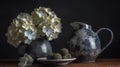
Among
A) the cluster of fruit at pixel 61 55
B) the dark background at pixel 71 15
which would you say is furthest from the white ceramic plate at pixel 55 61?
the dark background at pixel 71 15

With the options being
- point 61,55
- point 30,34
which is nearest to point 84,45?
point 61,55

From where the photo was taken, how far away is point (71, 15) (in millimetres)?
1491

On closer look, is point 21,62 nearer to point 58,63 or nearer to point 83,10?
point 58,63

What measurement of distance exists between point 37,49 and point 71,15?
33 centimetres

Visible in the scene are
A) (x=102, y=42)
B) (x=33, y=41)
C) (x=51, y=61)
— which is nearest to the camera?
(x=51, y=61)

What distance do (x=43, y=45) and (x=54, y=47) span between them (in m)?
0.25

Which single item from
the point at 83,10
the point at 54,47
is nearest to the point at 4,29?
the point at 54,47

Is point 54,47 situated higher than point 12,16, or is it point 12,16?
point 12,16

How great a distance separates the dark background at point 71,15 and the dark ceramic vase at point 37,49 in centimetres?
24

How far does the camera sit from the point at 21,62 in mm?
1177

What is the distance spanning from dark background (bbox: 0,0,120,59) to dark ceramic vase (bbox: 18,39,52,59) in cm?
24

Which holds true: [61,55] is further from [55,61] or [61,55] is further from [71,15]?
[71,15]

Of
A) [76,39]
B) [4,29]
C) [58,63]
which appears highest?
[4,29]

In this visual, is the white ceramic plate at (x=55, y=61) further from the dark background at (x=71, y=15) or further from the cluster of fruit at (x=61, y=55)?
the dark background at (x=71, y=15)
